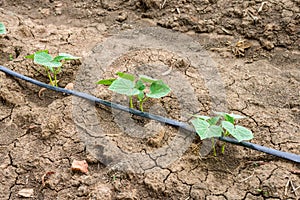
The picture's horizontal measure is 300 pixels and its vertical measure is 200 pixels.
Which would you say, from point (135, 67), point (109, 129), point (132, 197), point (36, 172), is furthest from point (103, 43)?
point (132, 197)

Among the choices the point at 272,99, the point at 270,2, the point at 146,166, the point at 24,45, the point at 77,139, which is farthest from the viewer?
the point at 270,2

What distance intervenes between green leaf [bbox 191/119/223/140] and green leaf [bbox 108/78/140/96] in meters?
0.40

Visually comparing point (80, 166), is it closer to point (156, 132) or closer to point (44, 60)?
point (156, 132)

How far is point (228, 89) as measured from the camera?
103 inches

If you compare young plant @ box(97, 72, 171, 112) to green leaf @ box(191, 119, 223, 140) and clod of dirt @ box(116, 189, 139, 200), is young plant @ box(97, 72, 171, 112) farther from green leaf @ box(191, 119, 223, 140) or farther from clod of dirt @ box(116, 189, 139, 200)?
clod of dirt @ box(116, 189, 139, 200)

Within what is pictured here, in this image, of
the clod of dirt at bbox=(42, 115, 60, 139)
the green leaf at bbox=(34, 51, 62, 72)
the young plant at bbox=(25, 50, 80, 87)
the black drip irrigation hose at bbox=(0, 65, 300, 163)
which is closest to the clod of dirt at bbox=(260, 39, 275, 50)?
the black drip irrigation hose at bbox=(0, 65, 300, 163)

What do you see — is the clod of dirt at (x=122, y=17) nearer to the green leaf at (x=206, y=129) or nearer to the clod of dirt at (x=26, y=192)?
the green leaf at (x=206, y=129)

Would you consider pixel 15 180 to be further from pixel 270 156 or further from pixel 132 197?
pixel 270 156

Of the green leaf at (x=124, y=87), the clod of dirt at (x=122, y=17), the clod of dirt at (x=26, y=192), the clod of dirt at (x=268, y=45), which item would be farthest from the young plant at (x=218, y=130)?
the clod of dirt at (x=122, y=17)

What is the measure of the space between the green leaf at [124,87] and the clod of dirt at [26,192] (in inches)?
28.7

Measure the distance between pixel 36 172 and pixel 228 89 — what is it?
136 centimetres

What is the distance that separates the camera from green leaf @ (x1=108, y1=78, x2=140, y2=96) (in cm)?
222

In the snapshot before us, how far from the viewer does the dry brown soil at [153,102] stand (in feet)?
6.88

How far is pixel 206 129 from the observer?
209cm
